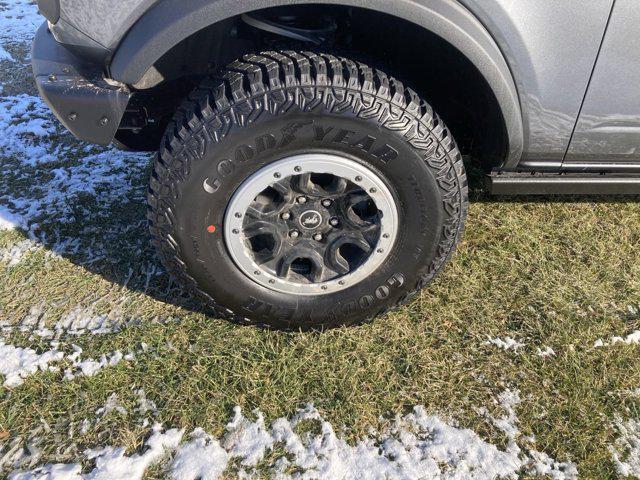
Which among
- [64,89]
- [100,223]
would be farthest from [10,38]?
[64,89]

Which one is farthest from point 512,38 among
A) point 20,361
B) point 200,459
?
point 20,361

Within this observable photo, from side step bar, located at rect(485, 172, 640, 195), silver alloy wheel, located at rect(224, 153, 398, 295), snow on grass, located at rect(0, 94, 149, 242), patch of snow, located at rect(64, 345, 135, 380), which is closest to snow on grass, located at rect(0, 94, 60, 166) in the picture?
snow on grass, located at rect(0, 94, 149, 242)

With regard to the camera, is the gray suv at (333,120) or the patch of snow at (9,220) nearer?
the gray suv at (333,120)

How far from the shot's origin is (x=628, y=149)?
2162 mm

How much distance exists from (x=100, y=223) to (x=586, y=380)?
250 centimetres

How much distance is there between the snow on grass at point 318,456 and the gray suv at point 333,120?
1.68 feet

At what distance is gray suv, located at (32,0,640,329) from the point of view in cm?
177

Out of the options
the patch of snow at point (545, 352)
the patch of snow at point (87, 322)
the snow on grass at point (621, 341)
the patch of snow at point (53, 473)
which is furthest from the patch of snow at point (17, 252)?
the snow on grass at point (621, 341)

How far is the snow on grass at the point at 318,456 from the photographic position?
176 cm

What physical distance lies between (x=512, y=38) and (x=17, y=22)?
5.35 meters

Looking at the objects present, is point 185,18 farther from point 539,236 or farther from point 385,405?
point 539,236

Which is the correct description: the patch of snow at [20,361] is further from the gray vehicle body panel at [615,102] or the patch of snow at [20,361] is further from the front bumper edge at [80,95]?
the gray vehicle body panel at [615,102]

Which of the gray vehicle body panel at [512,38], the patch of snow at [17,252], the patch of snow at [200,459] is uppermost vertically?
the gray vehicle body panel at [512,38]

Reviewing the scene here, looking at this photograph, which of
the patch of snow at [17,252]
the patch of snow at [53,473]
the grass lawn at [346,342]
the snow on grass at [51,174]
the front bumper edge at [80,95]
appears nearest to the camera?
the patch of snow at [53,473]
